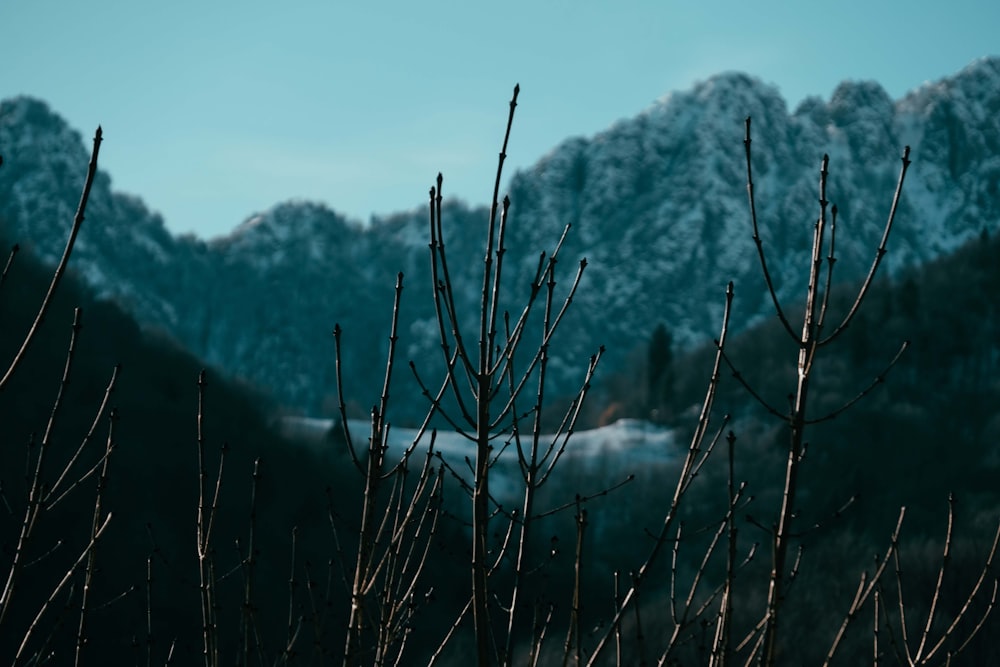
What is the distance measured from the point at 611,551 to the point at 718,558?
4.14m

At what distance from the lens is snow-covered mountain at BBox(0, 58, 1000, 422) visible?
126625mm

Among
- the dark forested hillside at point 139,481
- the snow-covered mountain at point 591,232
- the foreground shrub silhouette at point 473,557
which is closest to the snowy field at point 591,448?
the foreground shrub silhouette at point 473,557

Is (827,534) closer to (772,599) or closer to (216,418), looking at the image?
(216,418)

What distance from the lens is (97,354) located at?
38.8 metres

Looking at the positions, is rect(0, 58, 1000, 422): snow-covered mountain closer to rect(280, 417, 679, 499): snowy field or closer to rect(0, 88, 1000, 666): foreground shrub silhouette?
rect(280, 417, 679, 499): snowy field

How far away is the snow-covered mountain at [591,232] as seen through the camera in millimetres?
126625

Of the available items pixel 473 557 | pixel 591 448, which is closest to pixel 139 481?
pixel 591 448

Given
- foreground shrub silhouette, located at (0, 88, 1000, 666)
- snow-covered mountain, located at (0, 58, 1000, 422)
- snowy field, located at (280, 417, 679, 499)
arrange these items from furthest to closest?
snow-covered mountain, located at (0, 58, 1000, 422) < snowy field, located at (280, 417, 679, 499) < foreground shrub silhouette, located at (0, 88, 1000, 666)

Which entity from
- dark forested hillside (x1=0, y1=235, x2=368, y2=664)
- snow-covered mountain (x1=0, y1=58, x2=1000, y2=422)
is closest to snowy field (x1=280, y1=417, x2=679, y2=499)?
dark forested hillside (x1=0, y1=235, x2=368, y2=664)

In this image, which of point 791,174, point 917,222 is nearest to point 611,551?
point 791,174

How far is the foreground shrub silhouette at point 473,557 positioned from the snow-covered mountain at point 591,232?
7904 centimetres

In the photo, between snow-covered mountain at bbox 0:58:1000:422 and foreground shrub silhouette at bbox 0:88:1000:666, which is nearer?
foreground shrub silhouette at bbox 0:88:1000:666

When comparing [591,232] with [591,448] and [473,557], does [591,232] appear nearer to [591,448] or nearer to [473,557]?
[591,448]

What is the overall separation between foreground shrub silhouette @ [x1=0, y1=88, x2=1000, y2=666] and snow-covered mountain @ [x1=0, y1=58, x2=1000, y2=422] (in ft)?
259
